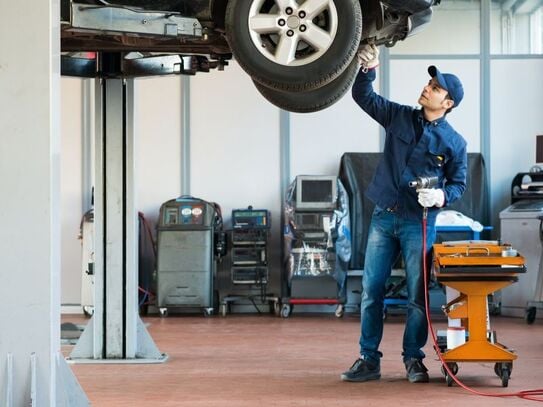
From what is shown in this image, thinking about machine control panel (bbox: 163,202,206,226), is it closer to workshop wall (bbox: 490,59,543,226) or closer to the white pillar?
workshop wall (bbox: 490,59,543,226)

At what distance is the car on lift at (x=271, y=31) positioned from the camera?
16.0 feet

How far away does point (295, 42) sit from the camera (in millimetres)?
4902

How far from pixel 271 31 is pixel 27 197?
1.69m

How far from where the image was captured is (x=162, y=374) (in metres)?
6.09

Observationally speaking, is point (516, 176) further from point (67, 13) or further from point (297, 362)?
point (67, 13)

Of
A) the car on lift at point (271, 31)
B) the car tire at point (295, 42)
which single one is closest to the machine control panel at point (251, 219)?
the car on lift at point (271, 31)

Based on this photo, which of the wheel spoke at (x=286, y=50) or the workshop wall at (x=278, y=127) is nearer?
the wheel spoke at (x=286, y=50)

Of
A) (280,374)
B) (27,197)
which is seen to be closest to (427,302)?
(280,374)

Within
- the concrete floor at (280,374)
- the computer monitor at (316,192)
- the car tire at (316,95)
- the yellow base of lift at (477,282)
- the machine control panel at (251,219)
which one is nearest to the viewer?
the concrete floor at (280,374)

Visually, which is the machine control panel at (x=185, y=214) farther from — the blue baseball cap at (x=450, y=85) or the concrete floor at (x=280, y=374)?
the blue baseball cap at (x=450, y=85)

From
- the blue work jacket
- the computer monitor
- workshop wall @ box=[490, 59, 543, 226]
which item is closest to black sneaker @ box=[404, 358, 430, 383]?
the blue work jacket

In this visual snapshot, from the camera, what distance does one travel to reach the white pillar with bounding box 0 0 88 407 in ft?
12.2

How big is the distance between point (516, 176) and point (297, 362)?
4.98 meters

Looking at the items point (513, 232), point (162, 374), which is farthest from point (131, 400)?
point (513, 232)
